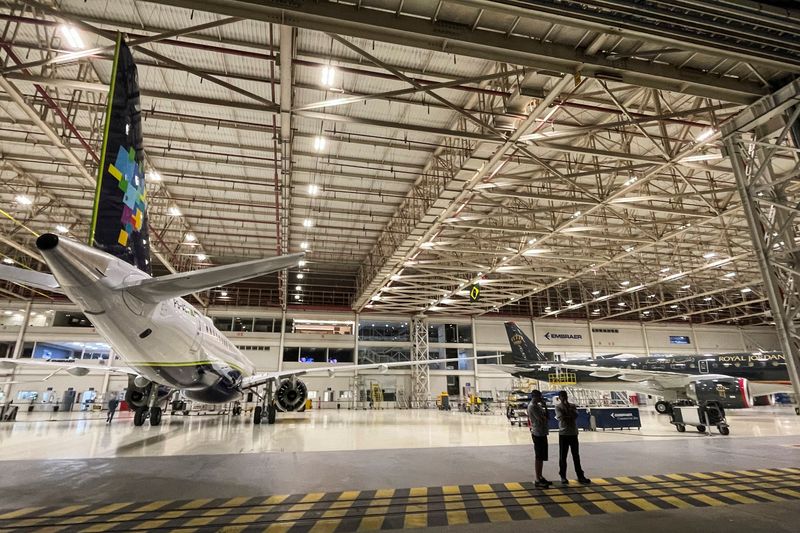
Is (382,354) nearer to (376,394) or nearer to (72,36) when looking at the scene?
(376,394)

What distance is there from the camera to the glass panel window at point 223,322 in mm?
40625

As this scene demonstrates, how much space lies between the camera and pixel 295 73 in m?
13.6

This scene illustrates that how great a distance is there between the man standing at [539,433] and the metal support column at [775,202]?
588cm

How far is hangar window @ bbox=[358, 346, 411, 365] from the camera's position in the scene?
43.1m

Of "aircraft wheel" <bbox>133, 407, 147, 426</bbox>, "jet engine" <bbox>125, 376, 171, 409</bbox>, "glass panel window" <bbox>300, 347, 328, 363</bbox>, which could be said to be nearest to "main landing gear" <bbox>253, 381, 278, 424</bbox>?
"jet engine" <bbox>125, 376, 171, 409</bbox>

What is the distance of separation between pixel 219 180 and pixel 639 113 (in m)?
18.9

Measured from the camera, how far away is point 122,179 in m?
7.71

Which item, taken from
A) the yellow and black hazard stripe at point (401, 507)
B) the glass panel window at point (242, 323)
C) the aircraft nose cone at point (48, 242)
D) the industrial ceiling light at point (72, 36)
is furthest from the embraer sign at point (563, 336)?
the aircraft nose cone at point (48, 242)

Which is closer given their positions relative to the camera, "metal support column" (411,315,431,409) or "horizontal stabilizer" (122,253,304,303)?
"horizontal stabilizer" (122,253,304,303)

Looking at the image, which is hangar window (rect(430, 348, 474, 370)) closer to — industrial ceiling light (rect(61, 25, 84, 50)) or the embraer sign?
the embraer sign

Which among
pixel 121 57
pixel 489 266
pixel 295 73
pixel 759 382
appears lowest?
pixel 759 382

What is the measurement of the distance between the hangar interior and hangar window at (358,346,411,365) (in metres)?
13.8

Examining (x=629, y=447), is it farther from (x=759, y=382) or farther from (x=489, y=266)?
(x=759, y=382)

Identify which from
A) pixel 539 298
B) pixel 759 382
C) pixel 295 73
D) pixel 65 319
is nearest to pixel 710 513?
pixel 295 73
